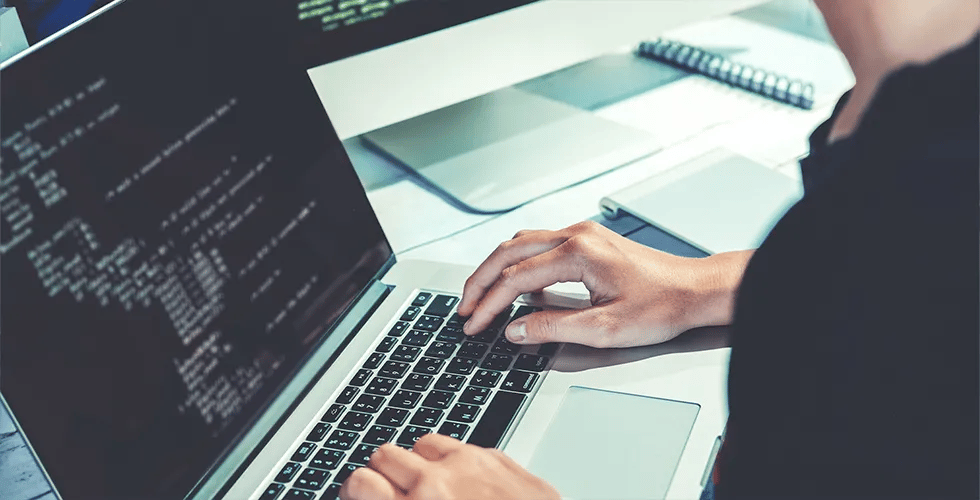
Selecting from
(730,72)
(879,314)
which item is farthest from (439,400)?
(730,72)

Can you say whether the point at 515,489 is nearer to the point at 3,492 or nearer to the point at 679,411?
the point at 679,411

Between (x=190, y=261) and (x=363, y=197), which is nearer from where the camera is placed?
(x=190, y=261)

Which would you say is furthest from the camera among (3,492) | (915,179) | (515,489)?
(3,492)

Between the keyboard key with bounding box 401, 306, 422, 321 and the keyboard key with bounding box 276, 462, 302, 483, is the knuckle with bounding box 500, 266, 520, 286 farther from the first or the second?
the keyboard key with bounding box 276, 462, 302, 483

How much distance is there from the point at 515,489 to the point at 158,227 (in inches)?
9.7

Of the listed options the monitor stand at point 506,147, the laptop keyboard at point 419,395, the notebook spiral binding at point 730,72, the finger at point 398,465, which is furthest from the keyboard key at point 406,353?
the notebook spiral binding at point 730,72

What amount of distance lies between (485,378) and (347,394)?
9 cm

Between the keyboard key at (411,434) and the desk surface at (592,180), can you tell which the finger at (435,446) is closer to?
the keyboard key at (411,434)

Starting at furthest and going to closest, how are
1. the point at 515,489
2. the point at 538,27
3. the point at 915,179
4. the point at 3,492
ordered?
the point at 538,27
the point at 3,492
the point at 515,489
the point at 915,179

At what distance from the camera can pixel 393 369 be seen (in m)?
0.59

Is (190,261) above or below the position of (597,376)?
above

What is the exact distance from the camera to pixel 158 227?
1.65 feet

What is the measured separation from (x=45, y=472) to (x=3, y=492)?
0.60 feet

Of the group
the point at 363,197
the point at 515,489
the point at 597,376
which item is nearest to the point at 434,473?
the point at 515,489
